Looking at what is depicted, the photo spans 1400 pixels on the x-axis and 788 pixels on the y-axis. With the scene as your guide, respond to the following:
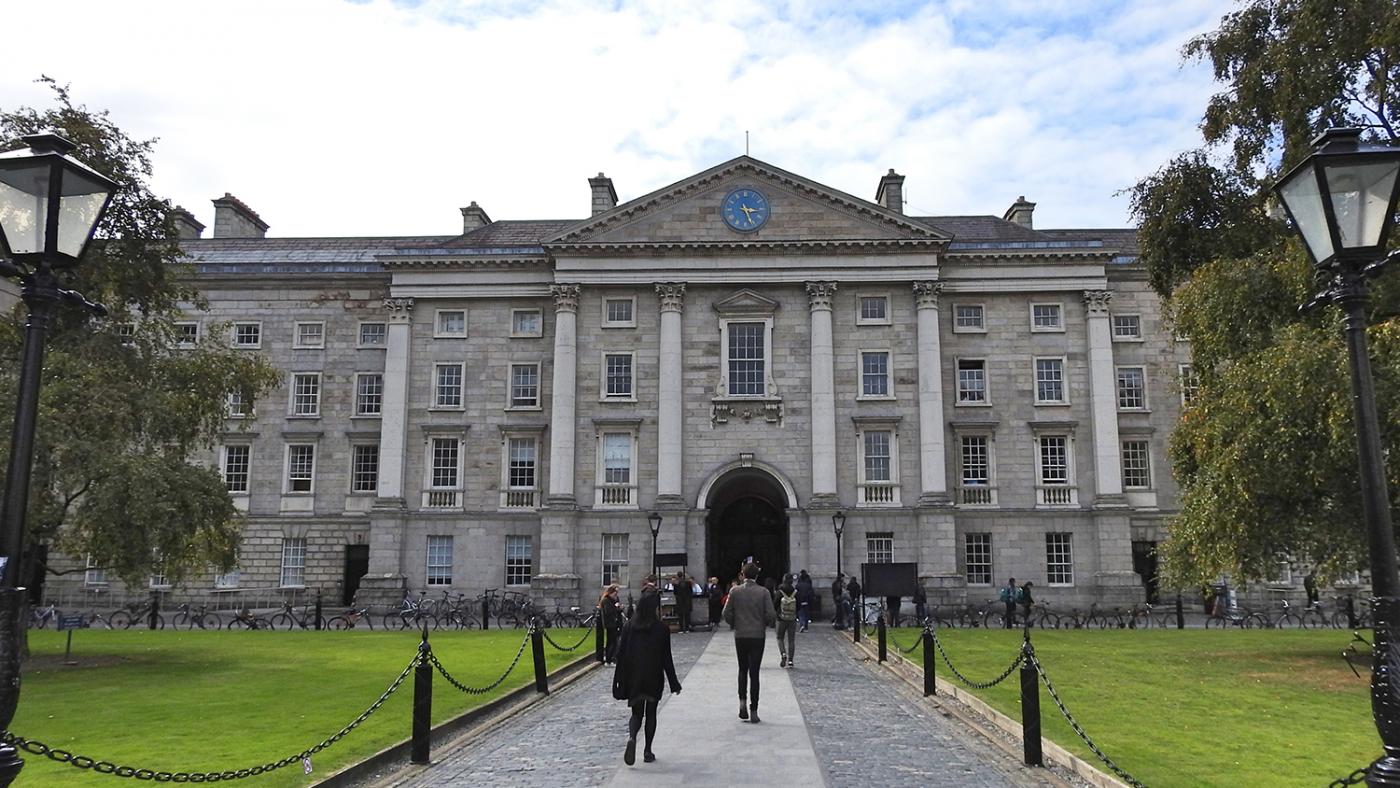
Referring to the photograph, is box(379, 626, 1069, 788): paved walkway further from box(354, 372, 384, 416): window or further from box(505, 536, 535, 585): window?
box(354, 372, 384, 416): window

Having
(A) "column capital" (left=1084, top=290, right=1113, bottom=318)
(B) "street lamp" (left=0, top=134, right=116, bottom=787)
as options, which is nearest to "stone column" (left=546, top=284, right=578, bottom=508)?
(A) "column capital" (left=1084, top=290, right=1113, bottom=318)

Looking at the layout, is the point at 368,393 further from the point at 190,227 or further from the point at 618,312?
the point at 190,227

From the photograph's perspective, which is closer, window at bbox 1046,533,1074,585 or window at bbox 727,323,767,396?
window at bbox 1046,533,1074,585

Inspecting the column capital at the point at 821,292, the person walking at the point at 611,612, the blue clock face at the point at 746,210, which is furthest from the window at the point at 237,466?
the person walking at the point at 611,612

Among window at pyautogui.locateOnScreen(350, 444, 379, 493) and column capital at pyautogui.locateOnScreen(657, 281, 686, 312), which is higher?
column capital at pyautogui.locateOnScreen(657, 281, 686, 312)

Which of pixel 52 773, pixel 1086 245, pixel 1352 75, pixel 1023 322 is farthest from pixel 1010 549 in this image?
pixel 52 773

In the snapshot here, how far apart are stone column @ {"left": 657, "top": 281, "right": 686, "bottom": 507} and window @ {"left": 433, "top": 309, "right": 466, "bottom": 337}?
8115 mm

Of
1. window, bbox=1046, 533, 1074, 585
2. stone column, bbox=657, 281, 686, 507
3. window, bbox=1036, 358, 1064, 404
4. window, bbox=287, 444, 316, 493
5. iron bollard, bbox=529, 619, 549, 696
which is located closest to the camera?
iron bollard, bbox=529, 619, 549, 696

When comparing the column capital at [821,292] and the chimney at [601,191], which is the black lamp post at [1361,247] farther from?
the chimney at [601,191]

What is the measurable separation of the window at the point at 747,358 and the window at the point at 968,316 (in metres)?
7.63

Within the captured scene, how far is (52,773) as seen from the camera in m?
10.6

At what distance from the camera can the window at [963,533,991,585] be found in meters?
38.3

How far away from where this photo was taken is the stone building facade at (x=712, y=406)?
38.0 metres

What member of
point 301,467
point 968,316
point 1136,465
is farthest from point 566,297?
point 1136,465
